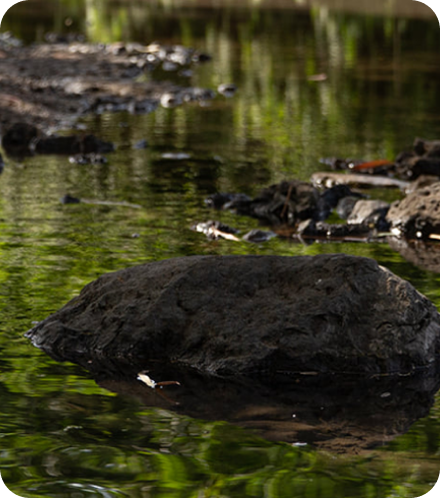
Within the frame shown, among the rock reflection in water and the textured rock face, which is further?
the textured rock face

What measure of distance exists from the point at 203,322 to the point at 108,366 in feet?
1.66

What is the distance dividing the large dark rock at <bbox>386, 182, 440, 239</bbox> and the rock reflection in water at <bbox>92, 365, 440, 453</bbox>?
368cm

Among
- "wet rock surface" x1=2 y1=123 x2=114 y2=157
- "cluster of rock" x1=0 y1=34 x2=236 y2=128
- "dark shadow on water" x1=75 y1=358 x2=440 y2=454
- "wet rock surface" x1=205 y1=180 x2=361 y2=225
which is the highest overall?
"dark shadow on water" x1=75 y1=358 x2=440 y2=454

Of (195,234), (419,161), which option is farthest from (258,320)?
(419,161)

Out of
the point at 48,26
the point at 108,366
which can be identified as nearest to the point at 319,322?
the point at 108,366

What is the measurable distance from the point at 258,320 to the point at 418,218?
385 centimetres

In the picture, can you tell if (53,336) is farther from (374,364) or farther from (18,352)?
(374,364)

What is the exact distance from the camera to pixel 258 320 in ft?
18.2

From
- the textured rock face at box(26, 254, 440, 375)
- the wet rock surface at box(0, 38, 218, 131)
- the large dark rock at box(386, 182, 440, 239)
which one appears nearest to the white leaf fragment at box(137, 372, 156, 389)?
the textured rock face at box(26, 254, 440, 375)

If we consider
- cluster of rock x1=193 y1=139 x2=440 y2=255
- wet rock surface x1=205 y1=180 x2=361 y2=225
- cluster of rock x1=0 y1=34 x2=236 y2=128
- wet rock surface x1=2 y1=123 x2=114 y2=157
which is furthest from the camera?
cluster of rock x1=0 y1=34 x2=236 y2=128

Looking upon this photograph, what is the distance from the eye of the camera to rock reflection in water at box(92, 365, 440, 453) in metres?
4.76

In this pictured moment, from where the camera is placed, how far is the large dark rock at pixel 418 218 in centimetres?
899

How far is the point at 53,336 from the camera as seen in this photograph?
19.1ft

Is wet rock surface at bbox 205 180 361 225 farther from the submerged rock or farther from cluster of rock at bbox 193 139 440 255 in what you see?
the submerged rock
